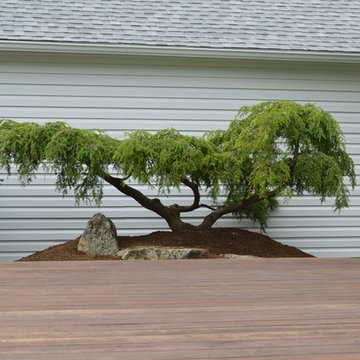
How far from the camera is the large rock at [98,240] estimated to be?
6691mm

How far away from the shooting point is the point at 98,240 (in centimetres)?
672

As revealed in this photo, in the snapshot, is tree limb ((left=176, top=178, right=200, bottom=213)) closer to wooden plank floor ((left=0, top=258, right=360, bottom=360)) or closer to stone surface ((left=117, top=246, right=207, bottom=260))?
stone surface ((left=117, top=246, right=207, bottom=260))

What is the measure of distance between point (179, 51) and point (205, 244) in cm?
205

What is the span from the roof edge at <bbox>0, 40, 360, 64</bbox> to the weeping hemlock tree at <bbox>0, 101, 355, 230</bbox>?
0.97 meters

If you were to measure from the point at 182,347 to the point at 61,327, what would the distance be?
0.58 metres

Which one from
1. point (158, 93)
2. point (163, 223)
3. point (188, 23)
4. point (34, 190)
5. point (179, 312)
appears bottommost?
point (179, 312)

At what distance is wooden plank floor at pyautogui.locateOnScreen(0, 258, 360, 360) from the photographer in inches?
104

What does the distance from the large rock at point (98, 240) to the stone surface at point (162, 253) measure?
0.29 meters

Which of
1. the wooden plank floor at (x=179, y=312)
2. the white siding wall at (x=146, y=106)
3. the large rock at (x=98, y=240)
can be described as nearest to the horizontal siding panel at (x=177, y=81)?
the white siding wall at (x=146, y=106)

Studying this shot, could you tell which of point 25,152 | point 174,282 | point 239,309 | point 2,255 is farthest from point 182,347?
point 2,255

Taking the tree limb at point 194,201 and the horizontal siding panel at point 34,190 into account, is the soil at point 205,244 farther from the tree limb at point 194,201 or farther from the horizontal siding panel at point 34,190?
the horizontal siding panel at point 34,190

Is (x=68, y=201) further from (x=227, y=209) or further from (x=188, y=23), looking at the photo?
(x=188, y=23)

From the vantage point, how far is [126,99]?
26.1 feet

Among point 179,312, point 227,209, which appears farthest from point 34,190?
point 179,312
